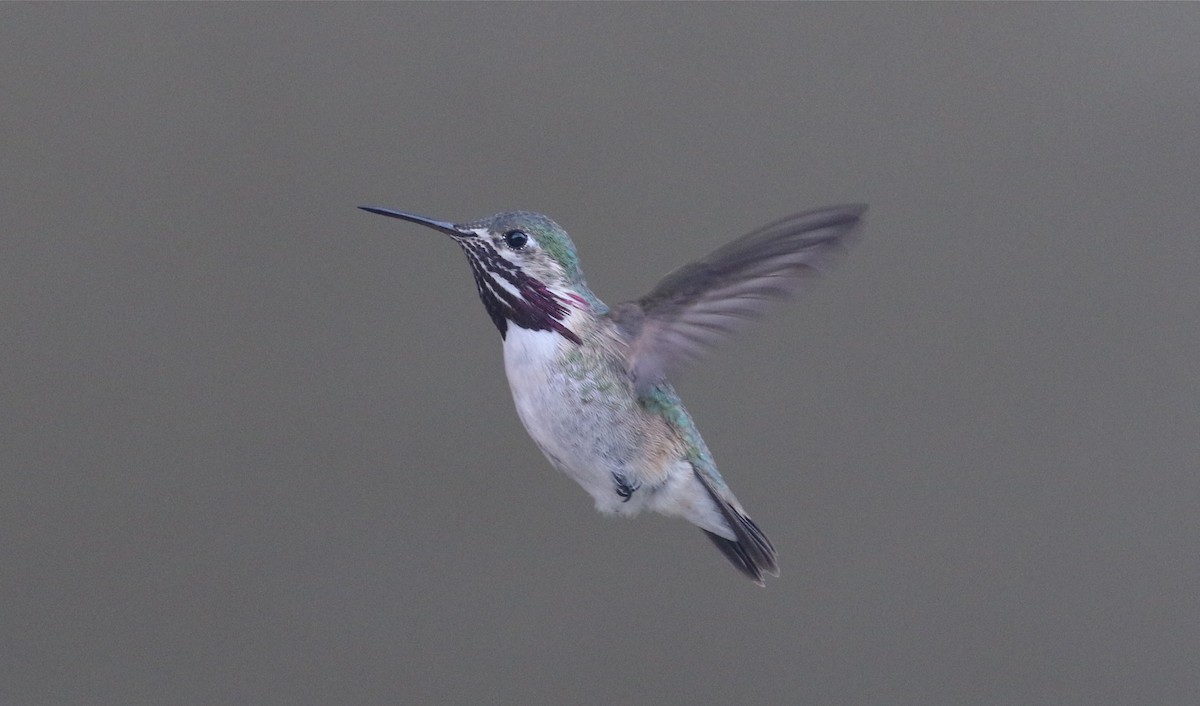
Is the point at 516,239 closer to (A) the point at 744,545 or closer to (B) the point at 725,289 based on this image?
(B) the point at 725,289

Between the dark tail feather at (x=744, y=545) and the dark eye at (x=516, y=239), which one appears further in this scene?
the dark tail feather at (x=744, y=545)

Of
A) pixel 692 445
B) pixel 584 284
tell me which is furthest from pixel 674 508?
pixel 584 284

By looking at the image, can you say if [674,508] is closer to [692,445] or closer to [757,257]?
[692,445]

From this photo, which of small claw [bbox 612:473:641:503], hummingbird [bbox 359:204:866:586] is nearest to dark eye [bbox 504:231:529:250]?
hummingbird [bbox 359:204:866:586]

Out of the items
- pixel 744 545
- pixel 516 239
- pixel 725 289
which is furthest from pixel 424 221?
pixel 744 545

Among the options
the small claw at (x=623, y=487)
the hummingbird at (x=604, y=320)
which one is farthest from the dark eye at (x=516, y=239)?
the small claw at (x=623, y=487)

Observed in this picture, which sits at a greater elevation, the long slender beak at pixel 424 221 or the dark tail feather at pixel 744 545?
the long slender beak at pixel 424 221

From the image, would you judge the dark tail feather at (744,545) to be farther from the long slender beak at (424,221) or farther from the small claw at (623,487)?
the long slender beak at (424,221)
